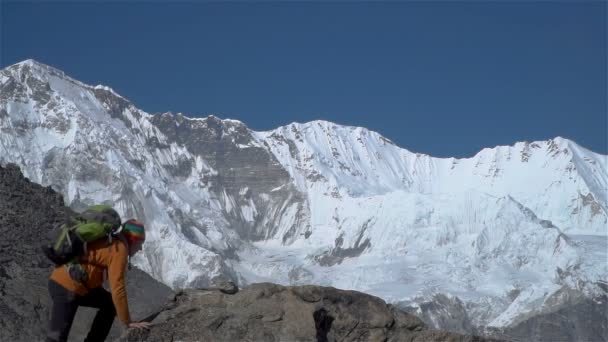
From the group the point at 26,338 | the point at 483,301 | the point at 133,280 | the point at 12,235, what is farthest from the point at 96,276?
the point at 483,301

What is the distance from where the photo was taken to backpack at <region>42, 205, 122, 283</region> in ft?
37.2

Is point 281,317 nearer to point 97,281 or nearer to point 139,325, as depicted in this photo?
point 139,325

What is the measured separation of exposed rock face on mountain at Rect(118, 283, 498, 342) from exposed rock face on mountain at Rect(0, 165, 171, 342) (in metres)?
6.62

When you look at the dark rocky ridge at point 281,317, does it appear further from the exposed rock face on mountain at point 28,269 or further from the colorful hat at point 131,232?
→ the exposed rock face on mountain at point 28,269

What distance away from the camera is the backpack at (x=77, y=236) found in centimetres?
1134

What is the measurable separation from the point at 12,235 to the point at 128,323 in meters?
23.5

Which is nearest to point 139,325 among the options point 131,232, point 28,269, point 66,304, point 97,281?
point 97,281

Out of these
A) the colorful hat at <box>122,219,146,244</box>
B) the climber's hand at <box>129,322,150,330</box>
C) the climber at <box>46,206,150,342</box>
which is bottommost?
the climber's hand at <box>129,322,150,330</box>

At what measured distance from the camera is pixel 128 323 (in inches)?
452

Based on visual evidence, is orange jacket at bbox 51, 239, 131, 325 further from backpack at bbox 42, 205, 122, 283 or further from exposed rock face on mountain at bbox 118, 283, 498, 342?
exposed rock face on mountain at bbox 118, 283, 498, 342

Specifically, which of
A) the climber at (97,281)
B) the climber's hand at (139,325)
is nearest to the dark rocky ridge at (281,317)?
the climber's hand at (139,325)

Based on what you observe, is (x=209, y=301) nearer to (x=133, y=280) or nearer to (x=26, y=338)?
(x=26, y=338)

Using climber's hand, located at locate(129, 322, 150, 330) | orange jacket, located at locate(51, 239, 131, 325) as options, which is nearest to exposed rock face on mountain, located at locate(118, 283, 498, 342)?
climber's hand, located at locate(129, 322, 150, 330)

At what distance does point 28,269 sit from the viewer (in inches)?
1223
